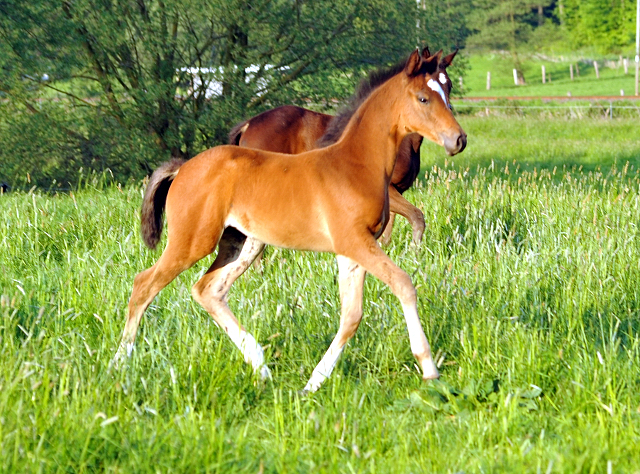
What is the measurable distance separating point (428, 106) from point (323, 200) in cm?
76

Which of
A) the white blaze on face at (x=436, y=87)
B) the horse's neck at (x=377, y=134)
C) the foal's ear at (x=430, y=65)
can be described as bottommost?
→ the horse's neck at (x=377, y=134)

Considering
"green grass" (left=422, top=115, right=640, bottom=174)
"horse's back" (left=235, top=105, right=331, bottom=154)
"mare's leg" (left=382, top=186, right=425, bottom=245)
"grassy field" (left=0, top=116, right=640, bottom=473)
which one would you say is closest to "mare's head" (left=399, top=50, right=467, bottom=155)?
"grassy field" (left=0, top=116, right=640, bottom=473)

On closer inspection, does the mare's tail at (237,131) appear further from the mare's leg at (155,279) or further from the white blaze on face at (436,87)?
the white blaze on face at (436,87)

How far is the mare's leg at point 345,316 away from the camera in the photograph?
4036mm

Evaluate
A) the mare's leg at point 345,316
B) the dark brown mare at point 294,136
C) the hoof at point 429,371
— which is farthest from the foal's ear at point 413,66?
the dark brown mare at point 294,136

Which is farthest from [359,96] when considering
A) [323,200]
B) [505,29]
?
[505,29]

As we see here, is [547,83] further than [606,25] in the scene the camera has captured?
No

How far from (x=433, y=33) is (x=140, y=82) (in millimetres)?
5022

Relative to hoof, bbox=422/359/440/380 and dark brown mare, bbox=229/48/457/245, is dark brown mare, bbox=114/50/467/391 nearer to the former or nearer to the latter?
hoof, bbox=422/359/440/380

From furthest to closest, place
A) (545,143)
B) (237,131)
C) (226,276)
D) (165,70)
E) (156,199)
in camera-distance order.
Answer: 1. (545,143)
2. (165,70)
3. (237,131)
4. (156,199)
5. (226,276)

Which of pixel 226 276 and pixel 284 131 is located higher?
pixel 284 131

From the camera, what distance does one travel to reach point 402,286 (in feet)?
13.4

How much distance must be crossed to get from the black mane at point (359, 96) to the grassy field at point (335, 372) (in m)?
1.04

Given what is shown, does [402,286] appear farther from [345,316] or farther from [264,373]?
[264,373]
